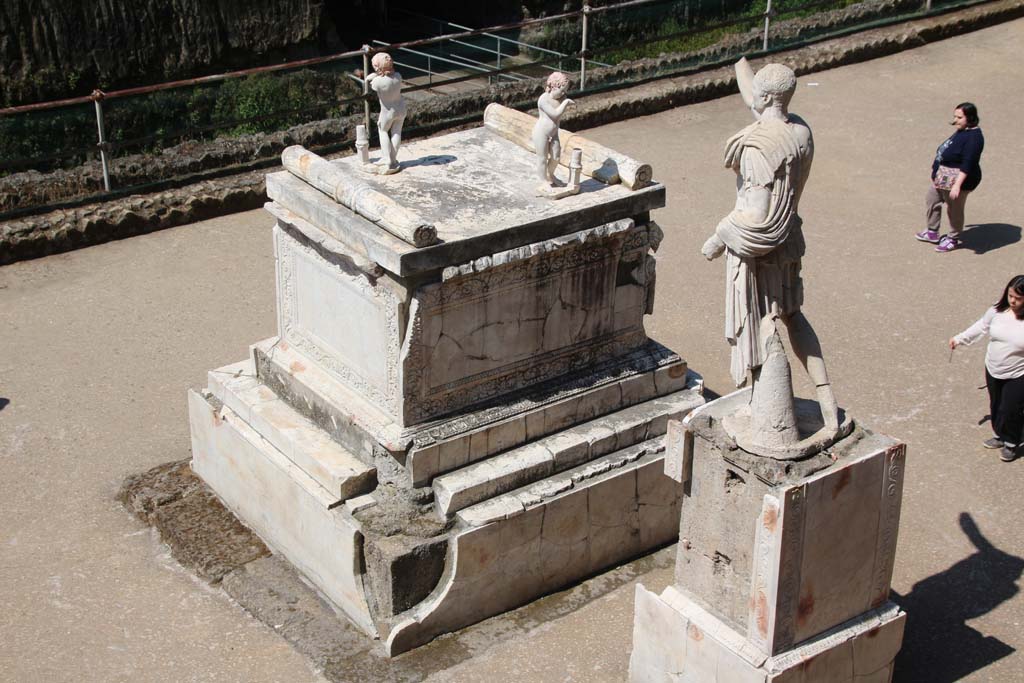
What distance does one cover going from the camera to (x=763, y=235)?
229 inches

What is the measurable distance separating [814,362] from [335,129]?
23.9 feet

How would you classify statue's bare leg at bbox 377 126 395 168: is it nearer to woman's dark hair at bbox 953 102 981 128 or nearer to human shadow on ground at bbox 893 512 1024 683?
human shadow on ground at bbox 893 512 1024 683

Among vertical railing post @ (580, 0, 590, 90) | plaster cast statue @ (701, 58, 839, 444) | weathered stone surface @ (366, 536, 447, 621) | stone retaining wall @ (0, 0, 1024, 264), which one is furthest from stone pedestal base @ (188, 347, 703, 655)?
vertical railing post @ (580, 0, 590, 90)

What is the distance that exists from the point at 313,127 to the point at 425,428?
6011 millimetres

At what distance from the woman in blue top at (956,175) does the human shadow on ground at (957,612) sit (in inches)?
157

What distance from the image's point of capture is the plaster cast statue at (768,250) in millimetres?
5750

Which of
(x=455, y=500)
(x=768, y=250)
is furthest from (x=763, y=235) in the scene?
(x=455, y=500)

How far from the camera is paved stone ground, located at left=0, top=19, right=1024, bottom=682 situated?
712 centimetres

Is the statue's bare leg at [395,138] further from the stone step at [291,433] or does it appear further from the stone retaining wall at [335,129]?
the stone retaining wall at [335,129]

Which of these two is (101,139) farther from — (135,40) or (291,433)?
(291,433)

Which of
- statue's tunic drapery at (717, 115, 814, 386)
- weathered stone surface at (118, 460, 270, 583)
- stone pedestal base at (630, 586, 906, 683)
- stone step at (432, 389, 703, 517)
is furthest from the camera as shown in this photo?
weathered stone surface at (118, 460, 270, 583)

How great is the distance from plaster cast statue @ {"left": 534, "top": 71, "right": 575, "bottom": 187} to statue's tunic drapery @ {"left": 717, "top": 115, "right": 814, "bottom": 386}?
1783mm

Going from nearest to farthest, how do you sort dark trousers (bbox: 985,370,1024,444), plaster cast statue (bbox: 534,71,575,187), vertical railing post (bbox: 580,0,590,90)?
plaster cast statue (bbox: 534,71,575,187)
dark trousers (bbox: 985,370,1024,444)
vertical railing post (bbox: 580,0,590,90)

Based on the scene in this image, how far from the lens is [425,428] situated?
23.8 ft
